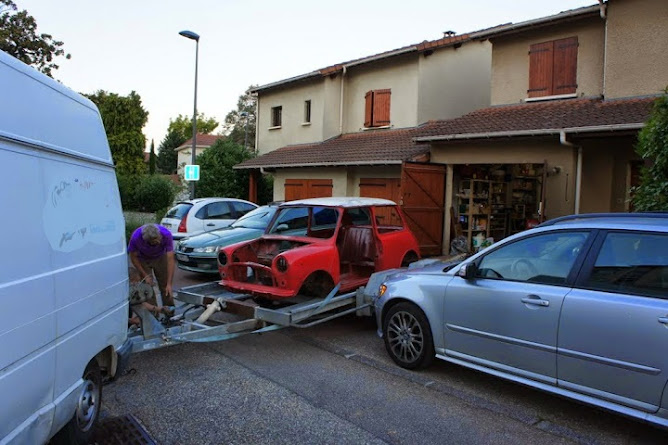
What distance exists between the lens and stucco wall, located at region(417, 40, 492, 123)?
15.8 metres

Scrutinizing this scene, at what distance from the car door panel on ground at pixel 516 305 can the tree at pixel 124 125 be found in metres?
24.7

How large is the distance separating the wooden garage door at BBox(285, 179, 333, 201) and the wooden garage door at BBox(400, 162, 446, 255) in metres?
4.82

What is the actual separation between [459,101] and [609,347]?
1404 centimetres

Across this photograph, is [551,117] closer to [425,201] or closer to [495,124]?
[495,124]

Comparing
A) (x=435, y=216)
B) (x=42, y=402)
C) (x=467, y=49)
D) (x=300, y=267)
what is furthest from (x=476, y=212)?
(x=42, y=402)

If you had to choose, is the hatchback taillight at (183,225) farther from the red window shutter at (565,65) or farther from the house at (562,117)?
the red window shutter at (565,65)

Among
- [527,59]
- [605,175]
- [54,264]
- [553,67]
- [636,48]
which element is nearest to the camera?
[54,264]

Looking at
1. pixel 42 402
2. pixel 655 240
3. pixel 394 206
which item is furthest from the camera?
pixel 394 206

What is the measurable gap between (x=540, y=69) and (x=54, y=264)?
12352 mm

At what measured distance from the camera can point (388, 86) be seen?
1673cm

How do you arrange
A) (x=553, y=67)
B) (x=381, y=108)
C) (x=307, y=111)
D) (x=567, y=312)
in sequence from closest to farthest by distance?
1. (x=567, y=312)
2. (x=553, y=67)
3. (x=381, y=108)
4. (x=307, y=111)

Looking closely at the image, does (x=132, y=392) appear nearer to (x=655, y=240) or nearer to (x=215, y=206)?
(x=655, y=240)

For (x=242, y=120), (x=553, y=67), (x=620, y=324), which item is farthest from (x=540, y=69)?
(x=242, y=120)

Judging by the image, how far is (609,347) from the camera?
3.70 metres
